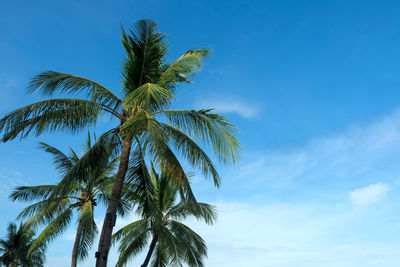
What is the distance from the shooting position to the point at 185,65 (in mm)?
10891

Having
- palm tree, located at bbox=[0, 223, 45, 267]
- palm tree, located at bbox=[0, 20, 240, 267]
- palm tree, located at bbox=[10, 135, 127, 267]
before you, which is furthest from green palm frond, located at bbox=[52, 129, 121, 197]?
palm tree, located at bbox=[0, 223, 45, 267]

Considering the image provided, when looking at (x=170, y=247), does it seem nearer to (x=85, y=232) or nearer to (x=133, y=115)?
(x=85, y=232)

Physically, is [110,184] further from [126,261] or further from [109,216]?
[109,216]

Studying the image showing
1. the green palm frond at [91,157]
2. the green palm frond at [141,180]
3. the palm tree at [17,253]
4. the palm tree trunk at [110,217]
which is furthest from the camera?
the palm tree at [17,253]

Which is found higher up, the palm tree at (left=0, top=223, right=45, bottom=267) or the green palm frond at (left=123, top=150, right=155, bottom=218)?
the palm tree at (left=0, top=223, right=45, bottom=267)

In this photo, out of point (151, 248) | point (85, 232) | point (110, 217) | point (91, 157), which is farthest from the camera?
point (151, 248)

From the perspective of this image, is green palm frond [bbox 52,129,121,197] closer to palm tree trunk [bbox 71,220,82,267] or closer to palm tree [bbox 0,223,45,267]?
palm tree trunk [bbox 71,220,82,267]

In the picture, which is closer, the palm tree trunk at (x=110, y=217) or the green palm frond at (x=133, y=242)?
the palm tree trunk at (x=110, y=217)

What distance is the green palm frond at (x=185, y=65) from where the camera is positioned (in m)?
10.8

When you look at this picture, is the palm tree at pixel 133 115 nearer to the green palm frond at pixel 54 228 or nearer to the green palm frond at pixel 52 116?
the green palm frond at pixel 52 116

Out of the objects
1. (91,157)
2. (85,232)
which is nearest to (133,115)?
(91,157)

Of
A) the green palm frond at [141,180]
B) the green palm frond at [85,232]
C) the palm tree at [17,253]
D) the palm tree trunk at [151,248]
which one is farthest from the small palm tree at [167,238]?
the palm tree at [17,253]

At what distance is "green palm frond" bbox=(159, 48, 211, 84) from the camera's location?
10.8 metres

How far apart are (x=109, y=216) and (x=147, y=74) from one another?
13.6 feet
